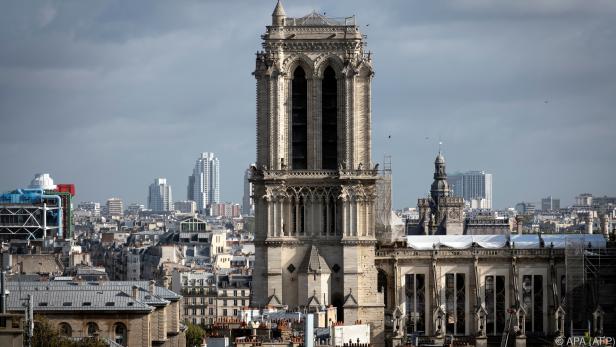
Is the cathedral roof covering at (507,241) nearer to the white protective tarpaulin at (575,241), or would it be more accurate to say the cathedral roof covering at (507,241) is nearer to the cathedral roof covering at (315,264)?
the white protective tarpaulin at (575,241)

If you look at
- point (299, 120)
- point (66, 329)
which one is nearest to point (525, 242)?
point (299, 120)

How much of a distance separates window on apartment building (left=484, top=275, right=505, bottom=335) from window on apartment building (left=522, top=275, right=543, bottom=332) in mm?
1182

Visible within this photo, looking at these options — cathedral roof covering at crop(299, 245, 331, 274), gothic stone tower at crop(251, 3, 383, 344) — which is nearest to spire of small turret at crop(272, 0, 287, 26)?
gothic stone tower at crop(251, 3, 383, 344)

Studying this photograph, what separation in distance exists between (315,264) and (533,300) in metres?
12.8

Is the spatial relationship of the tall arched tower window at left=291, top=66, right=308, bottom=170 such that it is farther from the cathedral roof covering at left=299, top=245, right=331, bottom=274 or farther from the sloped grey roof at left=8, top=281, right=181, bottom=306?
the sloped grey roof at left=8, top=281, right=181, bottom=306

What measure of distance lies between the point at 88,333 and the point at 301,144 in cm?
1902

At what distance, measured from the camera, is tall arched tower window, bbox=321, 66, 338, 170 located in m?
137

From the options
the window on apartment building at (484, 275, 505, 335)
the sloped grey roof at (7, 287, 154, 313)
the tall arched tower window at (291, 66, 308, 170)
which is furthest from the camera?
the window on apartment building at (484, 275, 505, 335)

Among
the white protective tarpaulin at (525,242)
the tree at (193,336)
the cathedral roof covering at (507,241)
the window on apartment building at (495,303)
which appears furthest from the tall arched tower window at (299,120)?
the white protective tarpaulin at (525,242)

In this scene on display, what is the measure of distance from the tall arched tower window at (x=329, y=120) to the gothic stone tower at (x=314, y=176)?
0.52 ft

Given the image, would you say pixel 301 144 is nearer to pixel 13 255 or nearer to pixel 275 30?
pixel 275 30

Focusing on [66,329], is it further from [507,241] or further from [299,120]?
[507,241]

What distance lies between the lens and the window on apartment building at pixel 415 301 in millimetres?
140500

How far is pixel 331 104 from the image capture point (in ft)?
450
